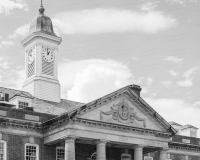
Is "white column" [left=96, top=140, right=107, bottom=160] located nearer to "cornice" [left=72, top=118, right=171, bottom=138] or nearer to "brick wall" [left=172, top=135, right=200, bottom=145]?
"cornice" [left=72, top=118, right=171, bottom=138]

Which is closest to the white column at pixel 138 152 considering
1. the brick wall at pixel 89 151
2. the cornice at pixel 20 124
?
the brick wall at pixel 89 151

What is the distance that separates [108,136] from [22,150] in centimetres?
698

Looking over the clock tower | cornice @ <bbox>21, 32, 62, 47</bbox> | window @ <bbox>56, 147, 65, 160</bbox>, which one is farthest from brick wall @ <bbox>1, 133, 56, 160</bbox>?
cornice @ <bbox>21, 32, 62, 47</bbox>

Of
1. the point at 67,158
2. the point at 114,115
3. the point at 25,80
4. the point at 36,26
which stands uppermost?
the point at 36,26

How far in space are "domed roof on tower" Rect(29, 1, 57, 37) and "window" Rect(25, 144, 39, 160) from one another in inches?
593

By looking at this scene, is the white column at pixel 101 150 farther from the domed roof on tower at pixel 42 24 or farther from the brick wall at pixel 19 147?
the domed roof on tower at pixel 42 24

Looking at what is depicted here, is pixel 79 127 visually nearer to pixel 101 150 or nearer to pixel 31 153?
pixel 101 150

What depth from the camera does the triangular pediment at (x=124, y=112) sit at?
4394 centimetres

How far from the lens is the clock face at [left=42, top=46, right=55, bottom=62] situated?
5528cm

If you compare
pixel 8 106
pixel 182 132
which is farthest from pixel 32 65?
pixel 182 132

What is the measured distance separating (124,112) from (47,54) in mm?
13360

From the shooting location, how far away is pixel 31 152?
44.1 meters

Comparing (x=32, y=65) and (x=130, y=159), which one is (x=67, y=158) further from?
(x=32, y=65)

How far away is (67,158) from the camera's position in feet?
136
